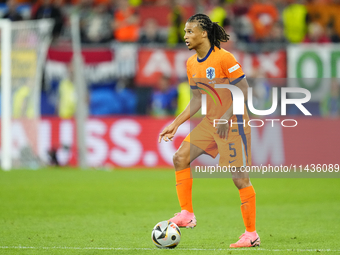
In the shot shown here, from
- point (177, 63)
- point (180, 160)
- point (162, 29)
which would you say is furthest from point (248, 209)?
point (162, 29)

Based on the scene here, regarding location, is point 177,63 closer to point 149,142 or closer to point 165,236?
point 149,142

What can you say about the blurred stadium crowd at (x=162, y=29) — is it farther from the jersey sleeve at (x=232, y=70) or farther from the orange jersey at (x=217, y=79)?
the jersey sleeve at (x=232, y=70)

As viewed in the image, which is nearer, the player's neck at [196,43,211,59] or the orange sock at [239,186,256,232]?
the orange sock at [239,186,256,232]

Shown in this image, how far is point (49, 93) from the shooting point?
1645cm

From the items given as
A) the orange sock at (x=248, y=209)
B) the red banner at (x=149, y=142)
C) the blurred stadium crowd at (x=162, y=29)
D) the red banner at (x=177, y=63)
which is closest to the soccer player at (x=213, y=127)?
the orange sock at (x=248, y=209)

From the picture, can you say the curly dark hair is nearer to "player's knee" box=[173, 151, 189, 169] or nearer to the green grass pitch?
"player's knee" box=[173, 151, 189, 169]

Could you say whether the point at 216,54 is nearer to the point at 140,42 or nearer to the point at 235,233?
the point at 235,233

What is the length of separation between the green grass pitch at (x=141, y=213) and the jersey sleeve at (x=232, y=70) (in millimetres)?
1615

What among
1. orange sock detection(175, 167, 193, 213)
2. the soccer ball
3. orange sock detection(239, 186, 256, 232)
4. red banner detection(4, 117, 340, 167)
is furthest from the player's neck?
red banner detection(4, 117, 340, 167)

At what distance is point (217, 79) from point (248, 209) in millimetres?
1301

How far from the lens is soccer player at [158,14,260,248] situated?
5.79 metres

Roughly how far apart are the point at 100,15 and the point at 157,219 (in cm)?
1090

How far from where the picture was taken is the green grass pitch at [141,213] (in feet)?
19.4

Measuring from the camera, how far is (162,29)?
17516 millimetres
